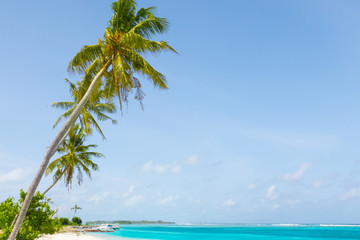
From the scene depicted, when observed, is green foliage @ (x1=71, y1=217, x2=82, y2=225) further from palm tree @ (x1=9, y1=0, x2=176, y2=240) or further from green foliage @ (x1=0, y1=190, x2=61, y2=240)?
palm tree @ (x1=9, y1=0, x2=176, y2=240)

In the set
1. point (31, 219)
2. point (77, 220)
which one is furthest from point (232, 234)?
point (31, 219)

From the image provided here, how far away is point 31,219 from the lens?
11.8 m

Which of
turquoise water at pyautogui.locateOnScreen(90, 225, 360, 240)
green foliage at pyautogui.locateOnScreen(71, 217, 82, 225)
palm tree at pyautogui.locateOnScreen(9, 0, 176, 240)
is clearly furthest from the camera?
green foliage at pyautogui.locateOnScreen(71, 217, 82, 225)

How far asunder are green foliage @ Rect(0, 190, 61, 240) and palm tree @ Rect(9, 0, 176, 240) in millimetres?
3675

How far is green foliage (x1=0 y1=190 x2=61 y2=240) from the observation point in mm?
10836

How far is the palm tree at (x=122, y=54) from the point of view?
34.3 feet

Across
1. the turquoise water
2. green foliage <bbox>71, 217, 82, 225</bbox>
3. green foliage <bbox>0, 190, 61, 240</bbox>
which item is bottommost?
green foliage <bbox>0, 190, 61, 240</bbox>

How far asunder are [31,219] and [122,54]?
24.3ft

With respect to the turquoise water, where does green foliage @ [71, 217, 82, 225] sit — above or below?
above

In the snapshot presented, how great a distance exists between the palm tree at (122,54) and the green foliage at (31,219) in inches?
145

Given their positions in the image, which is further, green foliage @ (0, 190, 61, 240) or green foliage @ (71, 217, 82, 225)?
green foliage @ (71, 217, 82, 225)

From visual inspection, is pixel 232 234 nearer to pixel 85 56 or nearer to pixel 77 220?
pixel 77 220

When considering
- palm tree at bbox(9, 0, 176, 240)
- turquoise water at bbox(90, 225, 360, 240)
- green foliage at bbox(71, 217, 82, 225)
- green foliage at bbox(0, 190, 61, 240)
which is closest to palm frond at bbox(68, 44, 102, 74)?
palm tree at bbox(9, 0, 176, 240)

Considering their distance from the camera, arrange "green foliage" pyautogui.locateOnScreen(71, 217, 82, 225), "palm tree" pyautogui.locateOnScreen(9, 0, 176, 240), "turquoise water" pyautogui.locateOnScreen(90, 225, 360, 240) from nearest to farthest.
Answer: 1. "palm tree" pyautogui.locateOnScreen(9, 0, 176, 240)
2. "turquoise water" pyautogui.locateOnScreen(90, 225, 360, 240)
3. "green foliage" pyautogui.locateOnScreen(71, 217, 82, 225)
